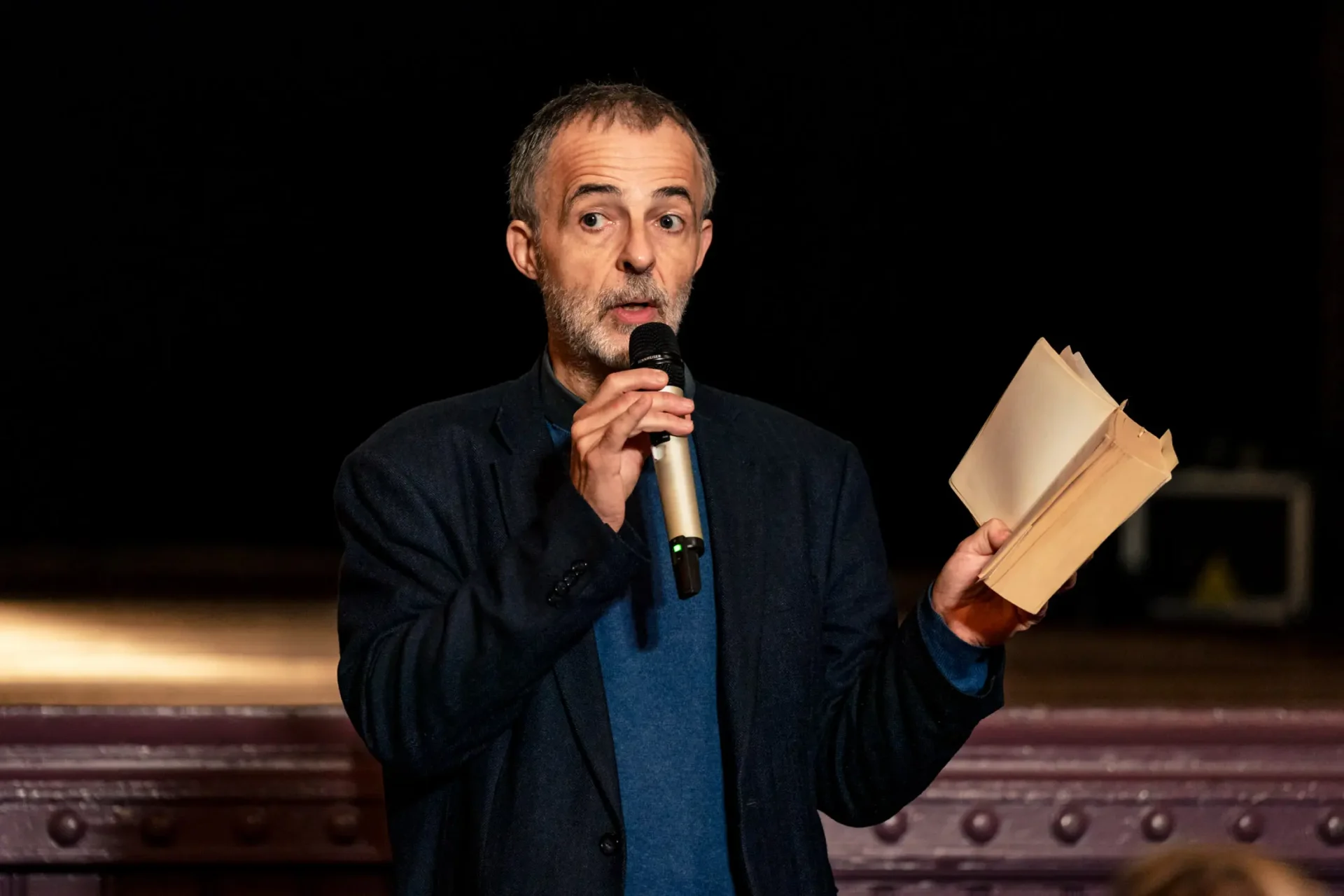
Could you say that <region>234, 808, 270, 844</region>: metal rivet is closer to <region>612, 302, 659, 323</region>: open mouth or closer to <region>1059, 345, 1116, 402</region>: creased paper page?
<region>612, 302, 659, 323</region>: open mouth

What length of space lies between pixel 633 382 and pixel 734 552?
24cm

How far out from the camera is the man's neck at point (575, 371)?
4.08 ft

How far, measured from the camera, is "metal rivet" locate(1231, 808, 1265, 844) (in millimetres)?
1914

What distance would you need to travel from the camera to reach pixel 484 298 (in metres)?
5.93

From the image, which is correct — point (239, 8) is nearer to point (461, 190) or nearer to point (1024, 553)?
point (461, 190)

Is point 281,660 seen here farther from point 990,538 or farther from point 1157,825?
point 990,538

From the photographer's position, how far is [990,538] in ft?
3.67

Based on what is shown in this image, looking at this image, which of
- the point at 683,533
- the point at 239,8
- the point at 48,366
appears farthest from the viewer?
the point at 48,366

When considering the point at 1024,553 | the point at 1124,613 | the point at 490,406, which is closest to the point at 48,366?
the point at 1124,613

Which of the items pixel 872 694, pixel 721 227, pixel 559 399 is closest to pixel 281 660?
pixel 559 399

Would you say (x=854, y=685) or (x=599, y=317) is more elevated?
(x=599, y=317)

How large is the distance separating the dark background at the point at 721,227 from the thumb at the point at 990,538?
4.22 meters

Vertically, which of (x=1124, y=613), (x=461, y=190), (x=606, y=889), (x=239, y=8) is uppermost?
(x=239, y=8)

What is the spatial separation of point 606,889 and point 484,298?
196 inches
